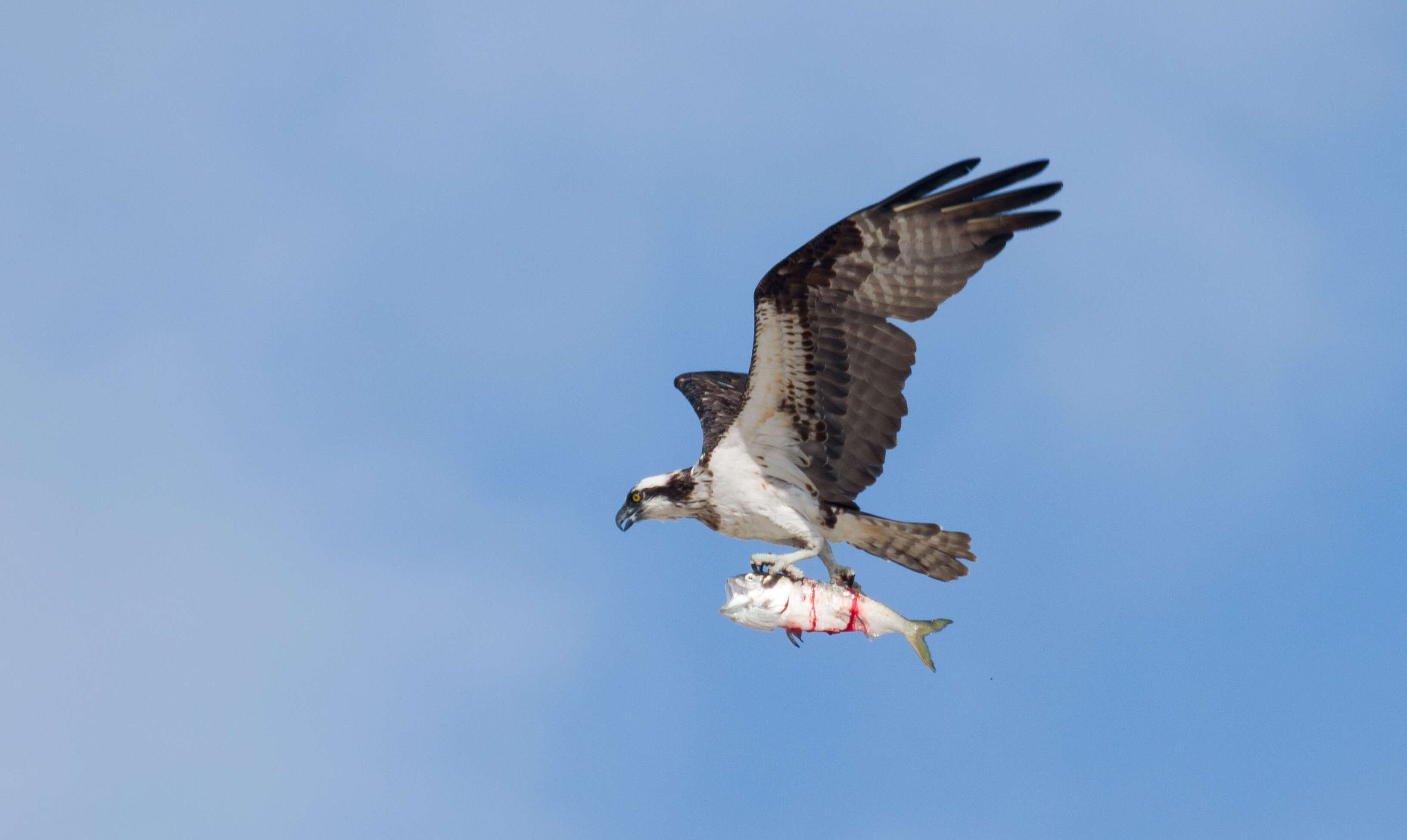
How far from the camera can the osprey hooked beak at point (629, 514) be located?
12.4 meters

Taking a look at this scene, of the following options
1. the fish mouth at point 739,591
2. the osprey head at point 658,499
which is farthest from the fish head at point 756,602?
the osprey head at point 658,499

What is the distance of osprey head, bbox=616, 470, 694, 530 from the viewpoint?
12.2 m

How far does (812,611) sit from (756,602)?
43cm

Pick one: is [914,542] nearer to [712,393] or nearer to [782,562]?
[782,562]

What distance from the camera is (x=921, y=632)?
35.8 feet

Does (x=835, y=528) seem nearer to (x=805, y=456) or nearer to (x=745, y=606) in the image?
(x=805, y=456)

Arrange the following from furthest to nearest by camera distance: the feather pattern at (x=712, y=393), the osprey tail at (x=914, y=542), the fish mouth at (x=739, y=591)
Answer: the feather pattern at (x=712, y=393) < the osprey tail at (x=914, y=542) < the fish mouth at (x=739, y=591)

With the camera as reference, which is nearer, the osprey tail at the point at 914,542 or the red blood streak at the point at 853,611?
the red blood streak at the point at 853,611

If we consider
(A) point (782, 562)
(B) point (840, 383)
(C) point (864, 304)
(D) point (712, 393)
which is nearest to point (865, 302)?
(C) point (864, 304)

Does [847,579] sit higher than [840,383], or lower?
lower

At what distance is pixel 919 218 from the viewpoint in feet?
36.8

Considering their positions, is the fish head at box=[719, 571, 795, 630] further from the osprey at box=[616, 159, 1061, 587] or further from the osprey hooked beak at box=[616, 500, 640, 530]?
the osprey hooked beak at box=[616, 500, 640, 530]

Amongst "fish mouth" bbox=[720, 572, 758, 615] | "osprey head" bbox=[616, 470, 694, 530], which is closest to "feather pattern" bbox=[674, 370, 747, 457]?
"osprey head" bbox=[616, 470, 694, 530]

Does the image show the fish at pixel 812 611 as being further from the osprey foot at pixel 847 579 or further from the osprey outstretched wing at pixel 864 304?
the osprey outstretched wing at pixel 864 304
